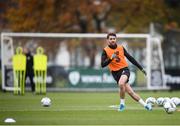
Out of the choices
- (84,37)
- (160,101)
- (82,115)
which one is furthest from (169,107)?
(84,37)

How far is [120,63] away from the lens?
22328mm

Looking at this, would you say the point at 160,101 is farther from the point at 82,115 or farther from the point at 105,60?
the point at 82,115

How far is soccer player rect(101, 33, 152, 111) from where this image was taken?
21.8 meters

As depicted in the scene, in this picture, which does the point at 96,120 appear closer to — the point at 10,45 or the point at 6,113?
the point at 6,113

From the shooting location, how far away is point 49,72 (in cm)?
3891

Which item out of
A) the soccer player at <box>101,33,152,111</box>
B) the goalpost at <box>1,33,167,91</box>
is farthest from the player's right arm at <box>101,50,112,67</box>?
the goalpost at <box>1,33,167,91</box>

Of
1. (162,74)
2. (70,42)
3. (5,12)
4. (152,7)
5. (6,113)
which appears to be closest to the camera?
(6,113)

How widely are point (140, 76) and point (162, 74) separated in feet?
3.93

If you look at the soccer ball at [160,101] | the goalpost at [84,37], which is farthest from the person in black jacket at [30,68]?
the soccer ball at [160,101]

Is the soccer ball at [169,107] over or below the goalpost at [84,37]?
below

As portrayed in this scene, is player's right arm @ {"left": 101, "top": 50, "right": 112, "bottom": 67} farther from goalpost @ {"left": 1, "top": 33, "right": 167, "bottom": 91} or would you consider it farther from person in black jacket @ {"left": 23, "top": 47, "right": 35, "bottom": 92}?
goalpost @ {"left": 1, "top": 33, "right": 167, "bottom": 91}

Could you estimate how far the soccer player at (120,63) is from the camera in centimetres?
2178

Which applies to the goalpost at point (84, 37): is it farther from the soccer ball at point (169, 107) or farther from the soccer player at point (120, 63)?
the soccer ball at point (169, 107)

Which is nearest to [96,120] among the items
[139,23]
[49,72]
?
[49,72]
